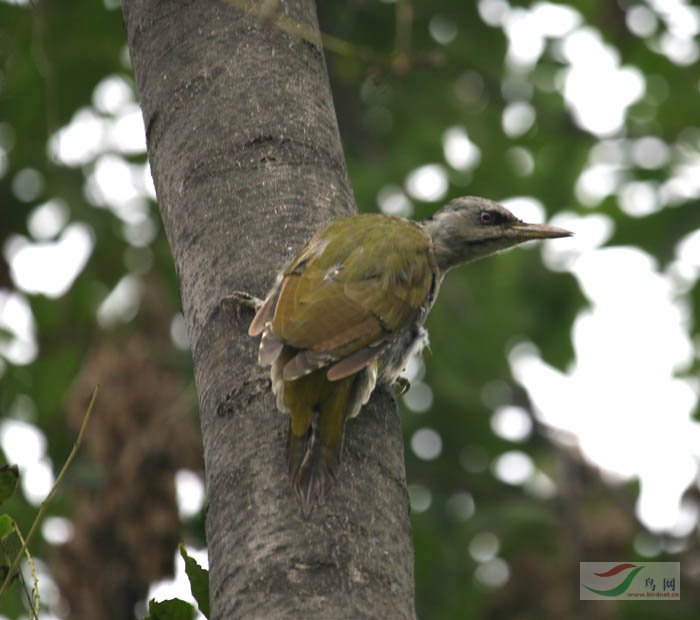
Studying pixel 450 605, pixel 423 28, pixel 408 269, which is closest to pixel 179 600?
pixel 408 269

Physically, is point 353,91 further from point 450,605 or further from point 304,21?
point 304,21

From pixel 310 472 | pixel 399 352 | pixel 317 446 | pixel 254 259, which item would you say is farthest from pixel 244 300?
pixel 399 352

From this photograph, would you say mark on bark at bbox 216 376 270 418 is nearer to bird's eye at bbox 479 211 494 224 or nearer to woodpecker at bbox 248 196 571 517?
woodpecker at bbox 248 196 571 517

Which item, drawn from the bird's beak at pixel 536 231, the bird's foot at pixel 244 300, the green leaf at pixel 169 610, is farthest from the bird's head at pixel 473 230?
the green leaf at pixel 169 610

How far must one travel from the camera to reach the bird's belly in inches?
136

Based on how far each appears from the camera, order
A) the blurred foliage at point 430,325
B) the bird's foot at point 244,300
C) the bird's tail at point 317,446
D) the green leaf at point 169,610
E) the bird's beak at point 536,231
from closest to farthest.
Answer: the bird's tail at point 317,446 < the green leaf at point 169,610 < the bird's foot at point 244,300 < the bird's beak at point 536,231 < the blurred foliage at point 430,325

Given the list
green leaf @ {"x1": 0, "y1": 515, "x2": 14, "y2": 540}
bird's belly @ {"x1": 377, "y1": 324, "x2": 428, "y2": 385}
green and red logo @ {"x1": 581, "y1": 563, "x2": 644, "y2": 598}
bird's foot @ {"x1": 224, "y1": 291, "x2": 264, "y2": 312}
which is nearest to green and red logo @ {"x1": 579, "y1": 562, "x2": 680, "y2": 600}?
green and red logo @ {"x1": 581, "y1": 563, "x2": 644, "y2": 598}

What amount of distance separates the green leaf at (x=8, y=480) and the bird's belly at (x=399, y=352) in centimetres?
104

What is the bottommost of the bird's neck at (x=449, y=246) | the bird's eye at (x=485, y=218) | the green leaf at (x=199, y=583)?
the green leaf at (x=199, y=583)

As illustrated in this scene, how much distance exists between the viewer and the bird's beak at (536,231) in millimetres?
4777

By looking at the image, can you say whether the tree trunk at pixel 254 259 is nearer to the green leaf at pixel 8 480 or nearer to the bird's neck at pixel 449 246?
the green leaf at pixel 8 480

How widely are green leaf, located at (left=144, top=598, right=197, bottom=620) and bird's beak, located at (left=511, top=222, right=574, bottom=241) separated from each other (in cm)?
255

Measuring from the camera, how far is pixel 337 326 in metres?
3.27

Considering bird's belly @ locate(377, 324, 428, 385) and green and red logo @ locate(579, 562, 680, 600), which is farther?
green and red logo @ locate(579, 562, 680, 600)
